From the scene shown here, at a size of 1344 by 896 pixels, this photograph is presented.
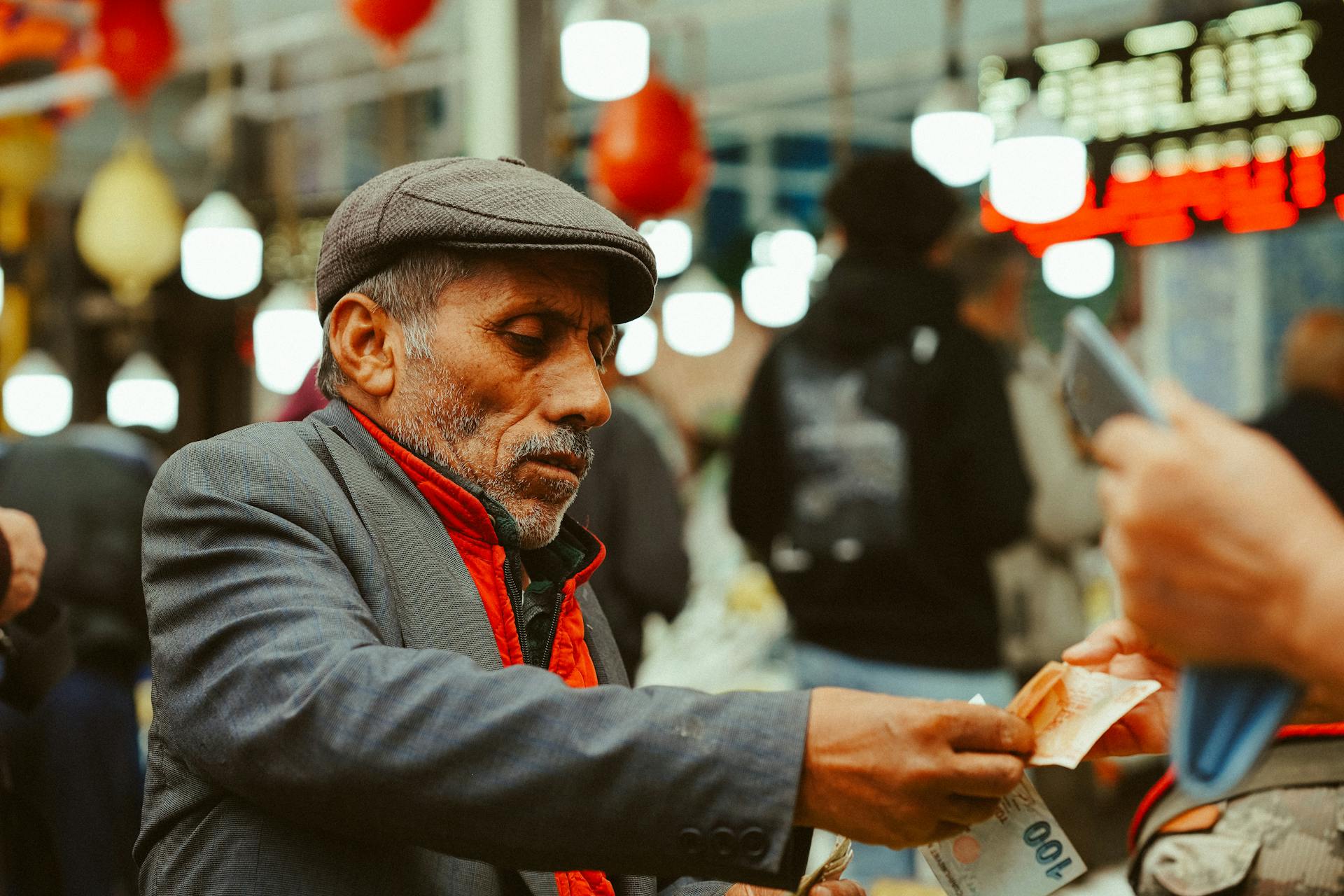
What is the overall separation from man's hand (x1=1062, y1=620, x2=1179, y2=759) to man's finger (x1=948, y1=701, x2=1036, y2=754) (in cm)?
32

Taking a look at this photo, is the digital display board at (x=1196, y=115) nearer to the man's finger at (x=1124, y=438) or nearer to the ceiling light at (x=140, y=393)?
the man's finger at (x=1124, y=438)

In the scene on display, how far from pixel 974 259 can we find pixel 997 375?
3.71ft

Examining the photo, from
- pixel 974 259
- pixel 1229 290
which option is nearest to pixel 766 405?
pixel 974 259

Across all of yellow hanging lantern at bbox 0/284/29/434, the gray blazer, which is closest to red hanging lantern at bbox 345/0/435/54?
the gray blazer

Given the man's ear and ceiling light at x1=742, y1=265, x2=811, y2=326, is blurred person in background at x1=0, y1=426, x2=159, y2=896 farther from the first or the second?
ceiling light at x1=742, y1=265, x2=811, y2=326

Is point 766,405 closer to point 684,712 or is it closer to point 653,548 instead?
point 653,548

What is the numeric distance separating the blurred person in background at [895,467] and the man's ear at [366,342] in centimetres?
199

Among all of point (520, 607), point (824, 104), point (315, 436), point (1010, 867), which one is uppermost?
point (824, 104)

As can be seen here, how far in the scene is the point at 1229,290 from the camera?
298 inches

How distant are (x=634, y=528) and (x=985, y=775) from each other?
2980mm

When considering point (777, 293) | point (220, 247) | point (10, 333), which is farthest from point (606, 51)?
point (10, 333)

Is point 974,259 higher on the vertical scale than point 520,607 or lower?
higher

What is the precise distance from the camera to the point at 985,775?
3.64 ft

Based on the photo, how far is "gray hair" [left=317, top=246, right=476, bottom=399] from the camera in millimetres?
1538
